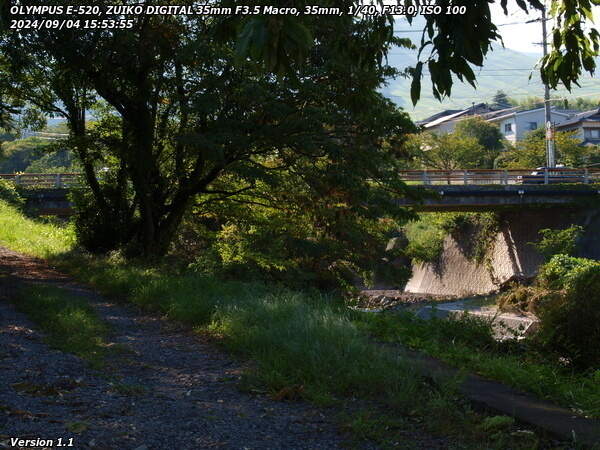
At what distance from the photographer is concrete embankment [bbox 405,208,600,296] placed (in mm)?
38156

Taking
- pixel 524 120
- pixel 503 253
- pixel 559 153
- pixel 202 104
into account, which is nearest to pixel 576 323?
pixel 202 104

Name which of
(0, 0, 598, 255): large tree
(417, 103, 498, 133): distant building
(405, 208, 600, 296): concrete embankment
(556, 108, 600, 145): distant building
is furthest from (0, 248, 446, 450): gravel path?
(417, 103, 498, 133): distant building

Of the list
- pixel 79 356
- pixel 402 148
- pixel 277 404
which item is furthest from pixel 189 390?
pixel 402 148

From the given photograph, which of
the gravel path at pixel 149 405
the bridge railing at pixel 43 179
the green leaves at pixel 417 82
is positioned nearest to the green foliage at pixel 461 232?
the bridge railing at pixel 43 179

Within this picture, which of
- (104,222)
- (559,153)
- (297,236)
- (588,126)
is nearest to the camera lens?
(297,236)

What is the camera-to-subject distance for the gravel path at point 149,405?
183 inches

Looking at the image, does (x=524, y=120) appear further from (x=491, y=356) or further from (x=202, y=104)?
(x=491, y=356)

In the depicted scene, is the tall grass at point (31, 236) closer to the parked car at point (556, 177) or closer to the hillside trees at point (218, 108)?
the hillside trees at point (218, 108)

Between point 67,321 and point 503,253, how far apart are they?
3571 cm

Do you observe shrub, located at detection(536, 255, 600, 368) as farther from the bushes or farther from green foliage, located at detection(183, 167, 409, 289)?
green foliage, located at detection(183, 167, 409, 289)

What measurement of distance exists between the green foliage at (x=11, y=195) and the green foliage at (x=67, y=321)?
2144 cm

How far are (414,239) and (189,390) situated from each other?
4230cm

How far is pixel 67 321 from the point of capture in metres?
8.77

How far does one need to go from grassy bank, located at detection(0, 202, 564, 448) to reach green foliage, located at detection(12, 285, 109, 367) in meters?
0.37
